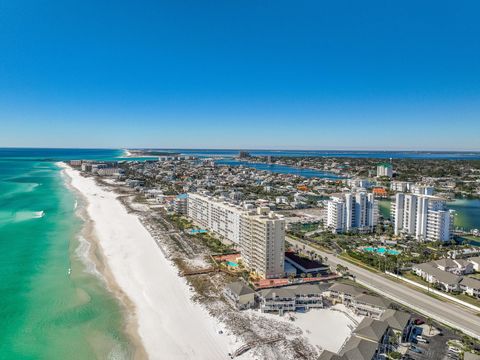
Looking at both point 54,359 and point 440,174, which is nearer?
point 54,359

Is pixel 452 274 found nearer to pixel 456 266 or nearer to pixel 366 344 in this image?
pixel 456 266

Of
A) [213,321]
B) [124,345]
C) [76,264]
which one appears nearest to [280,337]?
[213,321]

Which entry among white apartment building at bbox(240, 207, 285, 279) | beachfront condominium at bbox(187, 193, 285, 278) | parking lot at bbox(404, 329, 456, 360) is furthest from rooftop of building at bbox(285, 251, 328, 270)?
parking lot at bbox(404, 329, 456, 360)

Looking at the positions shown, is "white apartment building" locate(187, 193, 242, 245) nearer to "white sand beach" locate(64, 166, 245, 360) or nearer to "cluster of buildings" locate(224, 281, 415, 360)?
"white sand beach" locate(64, 166, 245, 360)

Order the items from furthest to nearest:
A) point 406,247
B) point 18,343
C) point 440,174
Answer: point 440,174, point 406,247, point 18,343

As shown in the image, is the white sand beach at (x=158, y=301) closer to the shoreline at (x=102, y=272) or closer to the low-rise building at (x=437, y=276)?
the shoreline at (x=102, y=272)

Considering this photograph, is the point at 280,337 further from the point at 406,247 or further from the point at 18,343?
the point at 406,247
